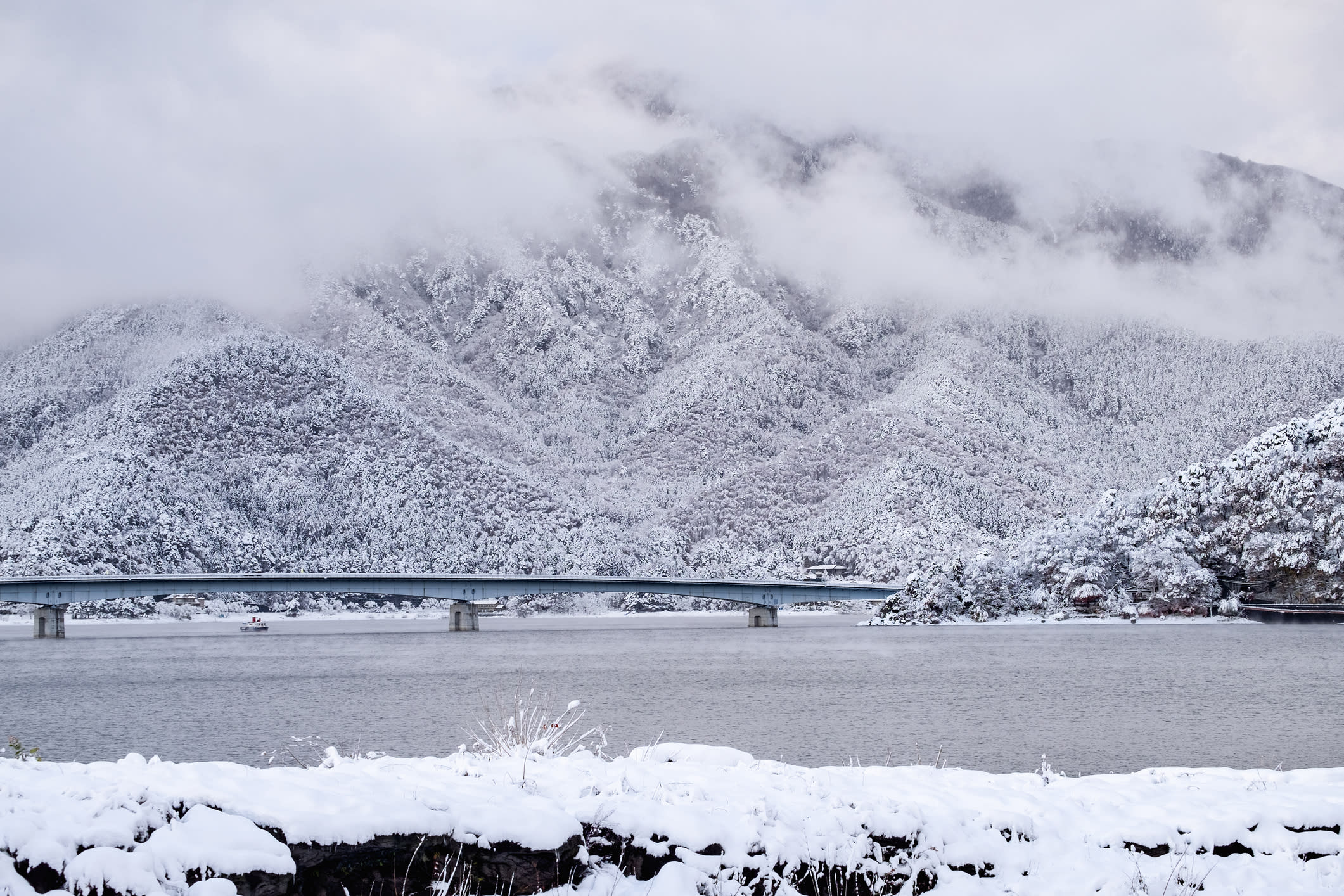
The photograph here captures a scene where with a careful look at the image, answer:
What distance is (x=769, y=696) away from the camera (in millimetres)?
59594

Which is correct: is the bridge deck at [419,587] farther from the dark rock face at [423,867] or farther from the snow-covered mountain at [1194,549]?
the dark rock face at [423,867]

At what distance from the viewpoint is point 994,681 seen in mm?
68250

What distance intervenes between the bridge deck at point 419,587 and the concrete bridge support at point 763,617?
2.81 m

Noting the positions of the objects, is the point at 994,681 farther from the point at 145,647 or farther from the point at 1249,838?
the point at 145,647

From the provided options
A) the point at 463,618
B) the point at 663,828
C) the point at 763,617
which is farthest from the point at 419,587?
the point at 663,828

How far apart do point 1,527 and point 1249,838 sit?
202m

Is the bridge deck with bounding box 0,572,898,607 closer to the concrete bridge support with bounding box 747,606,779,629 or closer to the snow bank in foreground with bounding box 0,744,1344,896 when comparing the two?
the concrete bridge support with bounding box 747,606,779,629

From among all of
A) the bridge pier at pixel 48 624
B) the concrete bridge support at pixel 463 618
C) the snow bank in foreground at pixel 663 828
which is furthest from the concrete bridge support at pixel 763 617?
the snow bank in foreground at pixel 663 828

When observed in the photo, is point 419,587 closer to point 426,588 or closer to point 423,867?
point 426,588

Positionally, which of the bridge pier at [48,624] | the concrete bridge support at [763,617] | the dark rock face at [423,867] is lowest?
the concrete bridge support at [763,617]

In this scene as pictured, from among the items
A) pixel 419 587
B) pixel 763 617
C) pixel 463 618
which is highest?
pixel 419 587

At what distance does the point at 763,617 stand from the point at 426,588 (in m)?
40.9

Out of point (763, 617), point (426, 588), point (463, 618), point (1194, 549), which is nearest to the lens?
point (426, 588)

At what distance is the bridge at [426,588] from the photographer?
438 feet
